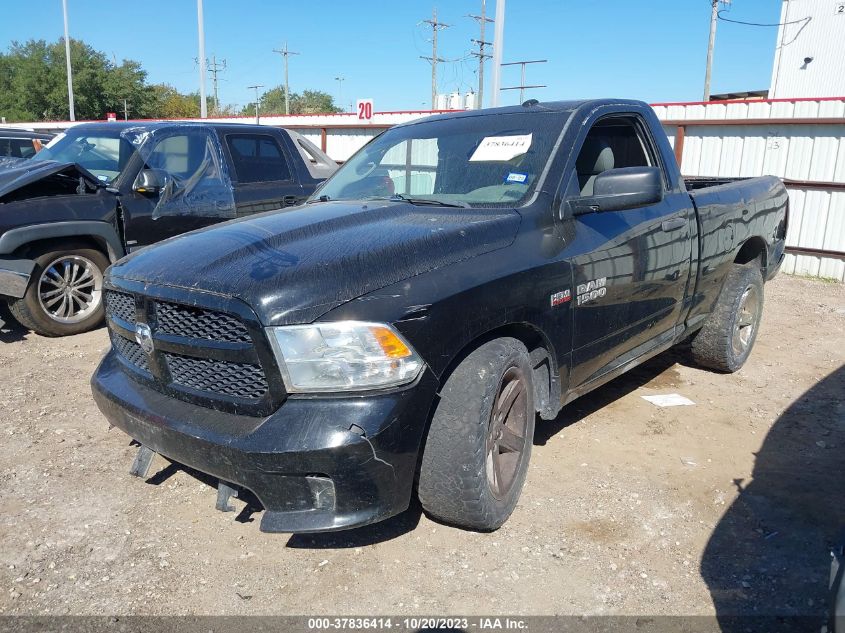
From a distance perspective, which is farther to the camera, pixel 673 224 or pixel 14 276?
pixel 14 276

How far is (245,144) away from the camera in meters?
6.89

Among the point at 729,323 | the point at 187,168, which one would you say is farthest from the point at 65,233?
the point at 729,323

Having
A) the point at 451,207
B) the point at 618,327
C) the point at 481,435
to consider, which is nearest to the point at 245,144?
the point at 451,207

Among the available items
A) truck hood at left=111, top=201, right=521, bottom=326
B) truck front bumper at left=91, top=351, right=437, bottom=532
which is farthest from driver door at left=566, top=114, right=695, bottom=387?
truck front bumper at left=91, top=351, right=437, bottom=532

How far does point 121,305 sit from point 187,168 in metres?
3.93

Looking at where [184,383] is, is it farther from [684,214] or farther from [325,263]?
[684,214]

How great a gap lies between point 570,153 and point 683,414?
2.09m

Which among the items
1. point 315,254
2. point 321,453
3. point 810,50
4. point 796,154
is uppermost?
point 810,50

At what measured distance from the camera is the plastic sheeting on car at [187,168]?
6359 mm

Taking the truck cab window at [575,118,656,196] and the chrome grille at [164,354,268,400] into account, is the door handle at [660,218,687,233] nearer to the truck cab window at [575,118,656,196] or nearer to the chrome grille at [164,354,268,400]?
the truck cab window at [575,118,656,196]

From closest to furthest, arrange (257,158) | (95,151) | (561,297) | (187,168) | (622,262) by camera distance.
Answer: (561,297), (622,262), (187,168), (95,151), (257,158)

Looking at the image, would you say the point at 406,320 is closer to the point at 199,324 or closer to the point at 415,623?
the point at 199,324

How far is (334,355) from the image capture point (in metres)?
2.38

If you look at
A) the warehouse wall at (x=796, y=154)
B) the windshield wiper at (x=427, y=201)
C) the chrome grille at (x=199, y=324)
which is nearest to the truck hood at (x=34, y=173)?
the windshield wiper at (x=427, y=201)
